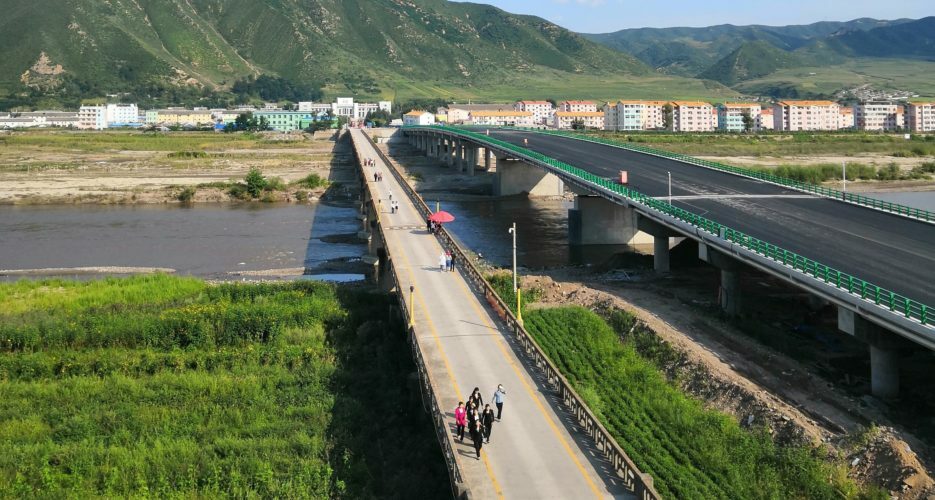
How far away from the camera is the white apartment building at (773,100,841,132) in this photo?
640 feet

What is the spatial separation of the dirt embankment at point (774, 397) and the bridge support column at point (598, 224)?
19398 millimetres

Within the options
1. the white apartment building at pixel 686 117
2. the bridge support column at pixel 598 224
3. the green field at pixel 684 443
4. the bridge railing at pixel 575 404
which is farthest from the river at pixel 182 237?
the white apartment building at pixel 686 117

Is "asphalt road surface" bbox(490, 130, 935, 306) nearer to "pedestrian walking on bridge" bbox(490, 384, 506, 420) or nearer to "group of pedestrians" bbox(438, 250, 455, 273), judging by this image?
"group of pedestrians" bbox(438, 250, 455, 273)

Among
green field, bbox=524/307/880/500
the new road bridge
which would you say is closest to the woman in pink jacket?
green field, bbox=524/307/880/500

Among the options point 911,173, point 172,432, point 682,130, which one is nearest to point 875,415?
point 172,432

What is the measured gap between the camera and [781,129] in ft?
650

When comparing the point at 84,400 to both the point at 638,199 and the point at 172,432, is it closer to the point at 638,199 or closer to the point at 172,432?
the point at 172,432

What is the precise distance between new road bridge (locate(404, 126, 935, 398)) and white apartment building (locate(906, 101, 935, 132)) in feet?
469

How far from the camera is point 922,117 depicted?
190 metres

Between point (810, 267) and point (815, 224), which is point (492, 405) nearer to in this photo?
point (810, 267)

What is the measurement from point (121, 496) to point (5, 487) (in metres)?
2.82

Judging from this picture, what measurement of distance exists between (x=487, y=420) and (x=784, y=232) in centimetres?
2222

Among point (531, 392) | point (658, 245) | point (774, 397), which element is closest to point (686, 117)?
point (658, 245)

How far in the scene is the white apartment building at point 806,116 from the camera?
195000 mm
